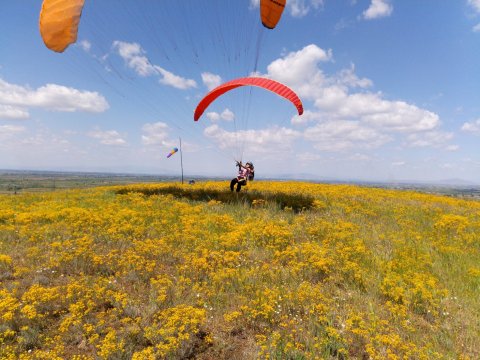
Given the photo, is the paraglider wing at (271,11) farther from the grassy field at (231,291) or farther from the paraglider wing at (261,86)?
the grassy field at (231,291)

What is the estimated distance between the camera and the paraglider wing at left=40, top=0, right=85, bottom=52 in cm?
878

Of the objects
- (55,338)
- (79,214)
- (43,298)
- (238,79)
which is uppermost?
(238,79)

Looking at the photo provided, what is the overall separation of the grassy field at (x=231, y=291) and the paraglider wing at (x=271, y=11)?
7.51m

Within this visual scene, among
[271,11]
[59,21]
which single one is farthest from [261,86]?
[59,21]

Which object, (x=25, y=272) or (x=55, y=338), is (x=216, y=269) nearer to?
(x=55, y=338)

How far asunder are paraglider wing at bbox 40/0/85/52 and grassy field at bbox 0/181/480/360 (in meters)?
5.60

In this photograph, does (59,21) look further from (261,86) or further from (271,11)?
(261,86)

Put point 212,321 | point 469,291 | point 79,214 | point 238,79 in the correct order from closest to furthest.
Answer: point 212,321 < point 469,291 < point 79,214 < point 238,79

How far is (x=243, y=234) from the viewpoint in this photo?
29.7 ft

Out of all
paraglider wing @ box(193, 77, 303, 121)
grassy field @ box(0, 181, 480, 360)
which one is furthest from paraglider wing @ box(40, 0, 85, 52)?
paraglider wing @ box(193, 77, 303, 121)

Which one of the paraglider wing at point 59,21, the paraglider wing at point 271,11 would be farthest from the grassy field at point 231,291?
the paraglider wing at point 271,11

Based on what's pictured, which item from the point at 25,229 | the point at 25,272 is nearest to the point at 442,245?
the point at 25,272

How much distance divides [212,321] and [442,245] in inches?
282

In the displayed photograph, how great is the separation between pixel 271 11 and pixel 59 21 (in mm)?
7173
